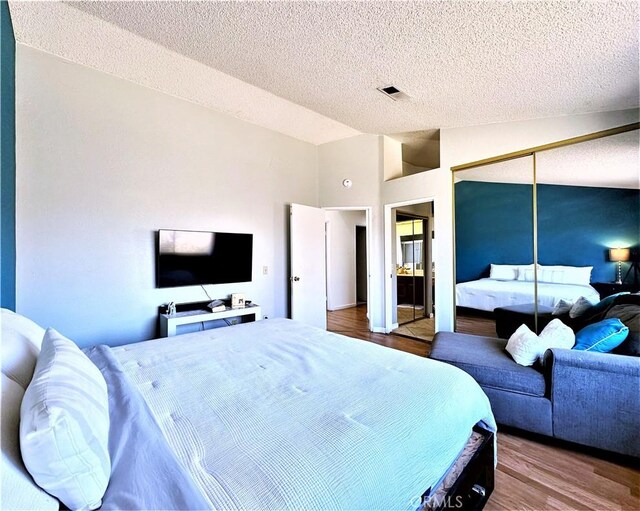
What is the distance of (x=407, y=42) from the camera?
2.16 metres

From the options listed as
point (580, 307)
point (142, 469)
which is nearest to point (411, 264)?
point (580, 307)

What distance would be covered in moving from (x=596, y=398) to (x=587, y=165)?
86.3 inches

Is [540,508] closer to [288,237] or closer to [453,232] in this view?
[453,232]

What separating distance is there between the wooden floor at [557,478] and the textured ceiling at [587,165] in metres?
2.21

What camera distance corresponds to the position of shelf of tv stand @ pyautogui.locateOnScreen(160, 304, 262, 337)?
3047 millimetres

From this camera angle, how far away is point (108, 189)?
294cm

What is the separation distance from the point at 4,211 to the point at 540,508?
364 centimetres

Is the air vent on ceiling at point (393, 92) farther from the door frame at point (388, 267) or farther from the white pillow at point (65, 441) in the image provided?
the white pillow at point (65, 441)

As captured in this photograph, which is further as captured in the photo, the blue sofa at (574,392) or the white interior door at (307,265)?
the white interior door at (307,265)

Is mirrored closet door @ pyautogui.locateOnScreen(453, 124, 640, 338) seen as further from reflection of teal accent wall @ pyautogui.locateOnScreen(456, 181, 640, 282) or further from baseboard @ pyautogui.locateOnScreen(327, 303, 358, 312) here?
baseboard @ pyautogui.locateOnScreen(327, 303, 358, 312)

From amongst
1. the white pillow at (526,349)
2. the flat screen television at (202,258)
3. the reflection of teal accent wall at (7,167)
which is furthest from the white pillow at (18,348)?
the white pillow at (526,349)

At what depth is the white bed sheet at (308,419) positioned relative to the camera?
2.59ft

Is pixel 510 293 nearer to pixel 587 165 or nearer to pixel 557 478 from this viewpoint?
pixel 587 165

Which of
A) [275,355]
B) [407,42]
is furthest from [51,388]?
[407,42]
